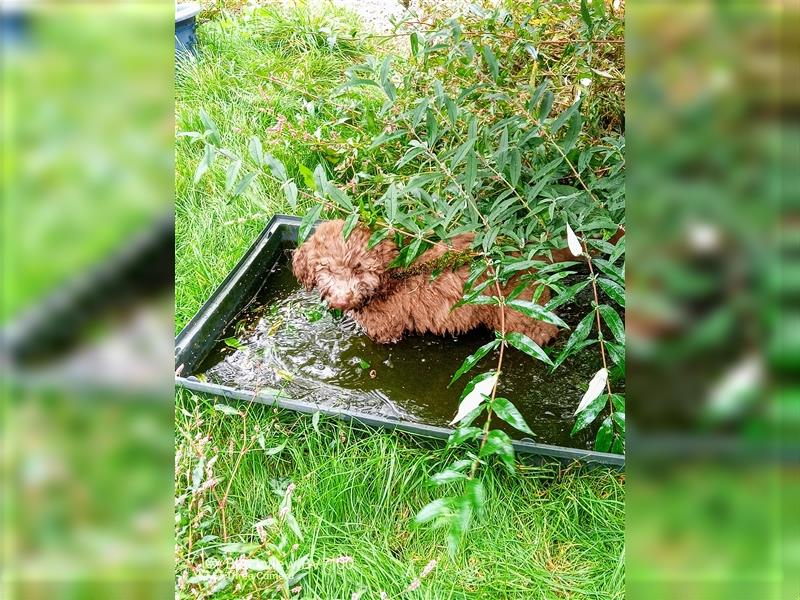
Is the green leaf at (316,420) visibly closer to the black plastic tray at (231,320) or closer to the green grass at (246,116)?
the black plastic tray at (231,320)

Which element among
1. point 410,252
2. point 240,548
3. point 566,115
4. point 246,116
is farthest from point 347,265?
point 246,116

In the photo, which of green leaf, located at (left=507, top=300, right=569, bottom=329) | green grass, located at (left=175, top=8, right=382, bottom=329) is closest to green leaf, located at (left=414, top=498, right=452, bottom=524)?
green leaf, located at (left=507, top=300, right=569, bottom=329)

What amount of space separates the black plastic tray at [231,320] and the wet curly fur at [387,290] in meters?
0.43

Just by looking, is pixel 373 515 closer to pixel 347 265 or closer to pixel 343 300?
pixel 343 300

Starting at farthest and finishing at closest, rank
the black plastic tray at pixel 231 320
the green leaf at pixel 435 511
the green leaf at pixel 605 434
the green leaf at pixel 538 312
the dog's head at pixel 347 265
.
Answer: the dog's head at pixel 347 265, the black plastic tray at pixel 231 320, the green leaf at pixel 605 434, the green leaf at pixel 538 312, the green leaf at pixel 435 511

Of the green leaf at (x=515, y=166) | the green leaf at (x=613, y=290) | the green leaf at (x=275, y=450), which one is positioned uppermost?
the green leaf at (x=515, y=166)

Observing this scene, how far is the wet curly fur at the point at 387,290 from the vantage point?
95.4 inches

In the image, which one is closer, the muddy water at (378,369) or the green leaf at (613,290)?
the green leaf at (613,290)

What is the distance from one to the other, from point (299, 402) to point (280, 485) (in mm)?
294

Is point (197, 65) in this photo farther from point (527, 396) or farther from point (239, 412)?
point (527, 396)

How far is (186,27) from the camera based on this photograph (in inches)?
176

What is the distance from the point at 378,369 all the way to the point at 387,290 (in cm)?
34

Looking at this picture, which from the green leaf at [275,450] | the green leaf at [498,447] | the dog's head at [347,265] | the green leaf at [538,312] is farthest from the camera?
the dog's head at [347,265]

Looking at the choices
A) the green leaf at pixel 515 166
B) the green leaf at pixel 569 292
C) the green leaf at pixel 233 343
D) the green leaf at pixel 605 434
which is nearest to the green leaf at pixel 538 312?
the green leaf at pixel 569 292
